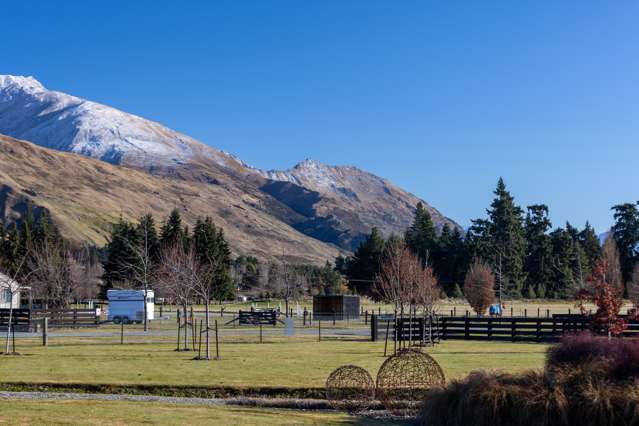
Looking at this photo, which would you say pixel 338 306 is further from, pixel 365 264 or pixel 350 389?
pixel 350 389

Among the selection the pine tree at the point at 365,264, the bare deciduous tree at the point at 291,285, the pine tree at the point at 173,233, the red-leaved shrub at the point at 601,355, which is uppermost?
the pine tree at the point at 173,233

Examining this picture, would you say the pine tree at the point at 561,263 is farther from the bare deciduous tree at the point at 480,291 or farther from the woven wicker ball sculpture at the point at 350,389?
the woven wicker ball sculpture at the point at 350,389

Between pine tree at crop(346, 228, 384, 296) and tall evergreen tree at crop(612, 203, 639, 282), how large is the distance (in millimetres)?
31612

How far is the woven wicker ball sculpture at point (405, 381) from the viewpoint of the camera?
63.4ft

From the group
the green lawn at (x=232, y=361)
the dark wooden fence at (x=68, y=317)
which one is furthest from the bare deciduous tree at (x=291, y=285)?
the green lawn at (x=232, y=361)

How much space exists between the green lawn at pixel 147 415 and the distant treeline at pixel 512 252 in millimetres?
85672


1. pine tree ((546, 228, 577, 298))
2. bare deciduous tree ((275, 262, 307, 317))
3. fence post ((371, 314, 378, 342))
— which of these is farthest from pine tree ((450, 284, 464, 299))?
fence post ((371, 314, 378, 342))

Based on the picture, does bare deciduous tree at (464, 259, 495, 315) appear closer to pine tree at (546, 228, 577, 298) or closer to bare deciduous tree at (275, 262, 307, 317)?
bare deciduous tree at (275, 262, 307, 317)

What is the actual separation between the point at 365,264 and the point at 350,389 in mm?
93753

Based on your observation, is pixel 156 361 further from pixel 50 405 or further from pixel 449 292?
pixel 449 292

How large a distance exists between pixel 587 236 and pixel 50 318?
9314 cm

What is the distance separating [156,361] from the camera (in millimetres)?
29359

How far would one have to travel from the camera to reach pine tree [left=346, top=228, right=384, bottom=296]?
111312mm

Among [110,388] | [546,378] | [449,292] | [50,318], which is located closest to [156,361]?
[110,388]
